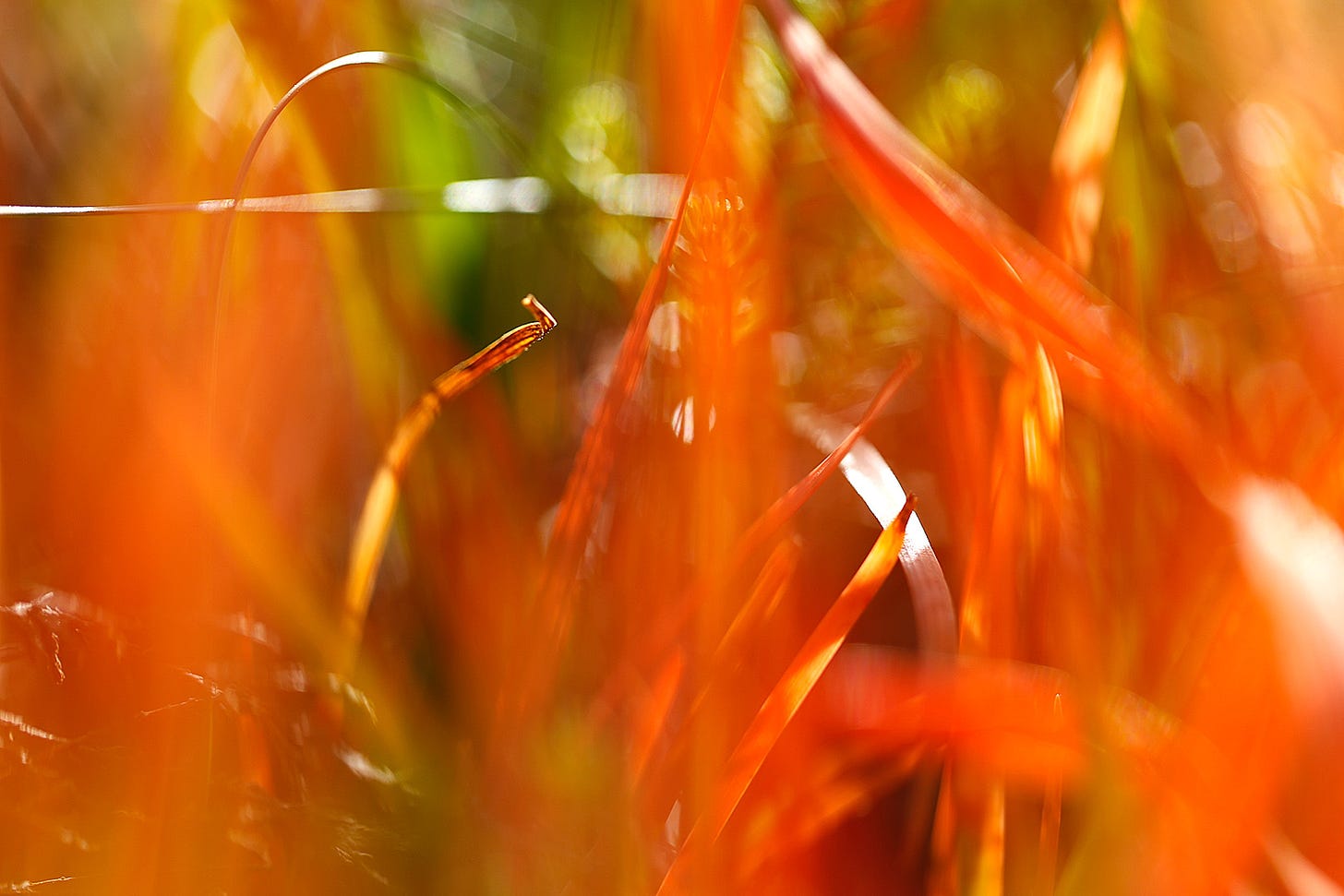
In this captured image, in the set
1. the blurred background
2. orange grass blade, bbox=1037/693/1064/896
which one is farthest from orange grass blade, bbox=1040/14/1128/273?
orange grass blade, bbox=1037/693/1064/896

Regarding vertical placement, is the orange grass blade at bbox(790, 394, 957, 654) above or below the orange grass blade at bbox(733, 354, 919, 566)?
below

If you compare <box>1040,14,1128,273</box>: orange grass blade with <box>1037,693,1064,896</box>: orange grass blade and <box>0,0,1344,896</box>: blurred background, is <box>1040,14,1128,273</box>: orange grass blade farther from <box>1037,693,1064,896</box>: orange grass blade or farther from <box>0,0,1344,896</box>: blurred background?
<box>1037,693,1064,896</box>: orange grass blade

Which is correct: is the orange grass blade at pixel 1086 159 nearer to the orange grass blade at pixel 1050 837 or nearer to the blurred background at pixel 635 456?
the blurred background at pixel 635 456

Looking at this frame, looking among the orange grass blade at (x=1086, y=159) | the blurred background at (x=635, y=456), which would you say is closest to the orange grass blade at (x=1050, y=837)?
the blurred background at (x=635, y=456)

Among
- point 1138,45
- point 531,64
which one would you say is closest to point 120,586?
point 531,64

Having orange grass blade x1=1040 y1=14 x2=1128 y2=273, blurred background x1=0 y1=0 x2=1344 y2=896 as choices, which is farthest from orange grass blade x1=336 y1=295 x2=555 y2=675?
orange grass blade x1=1040 y1=14 x2=1128 y2=273

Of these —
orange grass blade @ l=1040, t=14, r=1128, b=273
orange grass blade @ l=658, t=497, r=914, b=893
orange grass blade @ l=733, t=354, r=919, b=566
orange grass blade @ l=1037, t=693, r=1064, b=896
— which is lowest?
orange grass blade @ l=1037, t=693, r=1064, b=896

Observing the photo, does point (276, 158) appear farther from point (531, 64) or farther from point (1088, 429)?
point (1088, 429)

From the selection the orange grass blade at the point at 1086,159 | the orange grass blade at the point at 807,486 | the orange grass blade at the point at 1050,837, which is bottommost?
the orange grass blade at the point at 1050,837
